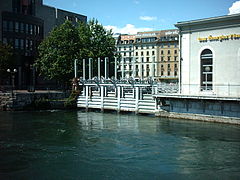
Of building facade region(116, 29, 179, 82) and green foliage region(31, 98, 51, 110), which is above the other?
building facade region(116, 29, 179, 82)

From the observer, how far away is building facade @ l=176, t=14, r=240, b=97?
85.2 feet

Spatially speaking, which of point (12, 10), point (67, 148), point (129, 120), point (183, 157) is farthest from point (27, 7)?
point (183, 157)

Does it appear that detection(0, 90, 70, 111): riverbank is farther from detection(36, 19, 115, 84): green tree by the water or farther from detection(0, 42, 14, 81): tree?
detection(0, 42, 14, 81): tree

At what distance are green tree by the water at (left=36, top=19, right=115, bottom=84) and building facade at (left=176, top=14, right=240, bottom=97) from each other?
63.2 ft

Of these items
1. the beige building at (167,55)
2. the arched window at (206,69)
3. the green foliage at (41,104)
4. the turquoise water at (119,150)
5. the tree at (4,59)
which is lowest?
the turquoise water at (119,150)

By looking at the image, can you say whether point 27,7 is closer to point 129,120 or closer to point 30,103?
point 30,103

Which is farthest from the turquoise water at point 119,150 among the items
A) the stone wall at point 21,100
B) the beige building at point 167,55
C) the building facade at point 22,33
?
the beige building at point 167,55

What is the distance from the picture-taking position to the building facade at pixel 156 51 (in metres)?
85.2

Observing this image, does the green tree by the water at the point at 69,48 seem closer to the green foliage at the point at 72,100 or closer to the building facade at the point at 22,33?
the green foliage at the point at 72,100

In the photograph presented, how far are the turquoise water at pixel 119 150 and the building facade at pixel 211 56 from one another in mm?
4001

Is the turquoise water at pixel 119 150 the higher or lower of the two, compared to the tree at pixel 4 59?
lower

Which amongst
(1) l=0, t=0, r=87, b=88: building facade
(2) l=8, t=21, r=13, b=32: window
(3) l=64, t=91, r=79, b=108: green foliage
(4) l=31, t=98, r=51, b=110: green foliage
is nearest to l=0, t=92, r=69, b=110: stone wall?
(4) l=31, t=98, r=51, b=110: green foliage

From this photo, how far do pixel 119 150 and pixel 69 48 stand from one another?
30581 millimetres

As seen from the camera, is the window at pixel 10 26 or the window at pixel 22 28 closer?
the window at pixel 10 26
